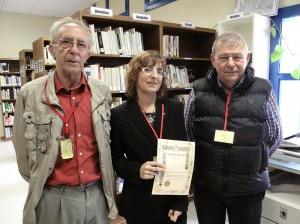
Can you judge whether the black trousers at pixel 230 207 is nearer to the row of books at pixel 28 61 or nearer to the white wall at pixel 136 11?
the white wall at pixel 136 11

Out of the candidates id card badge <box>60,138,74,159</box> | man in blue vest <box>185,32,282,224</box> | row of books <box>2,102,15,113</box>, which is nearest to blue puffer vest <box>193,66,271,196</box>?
man in blue vest <box>185,32,282,224</box>

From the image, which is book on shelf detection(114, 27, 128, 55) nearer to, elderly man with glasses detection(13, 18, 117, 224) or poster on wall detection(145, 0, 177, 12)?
elderly man with glasses detection(13, 18, 117, 224)

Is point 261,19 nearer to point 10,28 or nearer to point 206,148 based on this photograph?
point 206,148

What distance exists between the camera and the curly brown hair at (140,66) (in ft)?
4.59

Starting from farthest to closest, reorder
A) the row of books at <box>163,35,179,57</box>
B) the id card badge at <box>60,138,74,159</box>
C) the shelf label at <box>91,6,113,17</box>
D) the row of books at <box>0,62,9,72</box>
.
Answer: the row of books at <box>0,62,9,72</box>, the row of books at <box>163,35,179,57</box>, the shelf label at <box>91,6,113,17</box>, the id card badge at <box>60,138,74,159</box>

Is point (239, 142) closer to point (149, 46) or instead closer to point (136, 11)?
point (149, 46)

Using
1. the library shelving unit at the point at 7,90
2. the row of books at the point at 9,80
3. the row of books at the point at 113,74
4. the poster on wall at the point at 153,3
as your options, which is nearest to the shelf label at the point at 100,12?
the row of books at the point at 113,74

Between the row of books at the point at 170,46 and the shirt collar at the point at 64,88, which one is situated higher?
the row of books at the point at 170,46

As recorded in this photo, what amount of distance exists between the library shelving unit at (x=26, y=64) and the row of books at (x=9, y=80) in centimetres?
63

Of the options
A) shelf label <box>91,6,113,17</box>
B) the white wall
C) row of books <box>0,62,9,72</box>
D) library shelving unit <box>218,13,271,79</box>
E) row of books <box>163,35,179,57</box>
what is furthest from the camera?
row of books <box>0,62,9,72</box>

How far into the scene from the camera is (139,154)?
1.38m

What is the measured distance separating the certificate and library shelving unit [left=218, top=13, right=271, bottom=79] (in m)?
2.10

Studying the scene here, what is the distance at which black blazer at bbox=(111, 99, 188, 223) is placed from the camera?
4.50ft

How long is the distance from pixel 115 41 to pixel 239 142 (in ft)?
6.33
